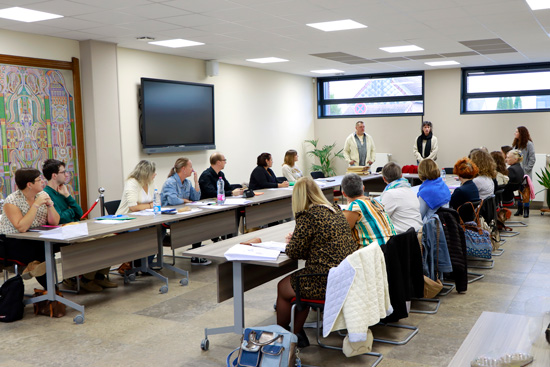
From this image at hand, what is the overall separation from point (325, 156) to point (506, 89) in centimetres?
410

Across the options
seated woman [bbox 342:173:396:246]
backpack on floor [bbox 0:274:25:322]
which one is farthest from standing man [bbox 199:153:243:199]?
seated woman [bbox 342:173:396:246]

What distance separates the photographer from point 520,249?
6.75 m

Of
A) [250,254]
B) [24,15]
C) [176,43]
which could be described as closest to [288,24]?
[176,43]

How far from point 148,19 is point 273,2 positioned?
60.8 inches

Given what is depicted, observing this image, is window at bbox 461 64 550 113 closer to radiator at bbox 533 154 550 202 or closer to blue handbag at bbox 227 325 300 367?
radiator at bbox 533 154 550 202

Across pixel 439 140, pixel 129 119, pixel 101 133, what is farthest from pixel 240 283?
pixel 439 140

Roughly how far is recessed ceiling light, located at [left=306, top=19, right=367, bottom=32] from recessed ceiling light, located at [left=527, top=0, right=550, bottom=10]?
186 centimetres

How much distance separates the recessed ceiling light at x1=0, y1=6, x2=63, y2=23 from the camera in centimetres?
547

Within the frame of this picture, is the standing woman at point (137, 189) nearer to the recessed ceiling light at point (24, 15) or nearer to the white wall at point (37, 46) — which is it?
the recessed ceiling light at point (24, 15)

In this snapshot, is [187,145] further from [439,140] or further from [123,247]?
[439,140]

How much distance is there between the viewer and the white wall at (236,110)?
26.5 feet

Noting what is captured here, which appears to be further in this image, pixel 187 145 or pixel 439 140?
pixel 439 140

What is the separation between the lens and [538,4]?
5.64 metres

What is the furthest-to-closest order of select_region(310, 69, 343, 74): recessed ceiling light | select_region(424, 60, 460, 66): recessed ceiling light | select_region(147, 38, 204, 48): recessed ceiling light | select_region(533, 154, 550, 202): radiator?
1. select_region(310, 69, 343, 74): recessed ceiling light
2. select_region(533, 154, 550, 202): radiator
3. select_region(424, 60, 460, 66): recessed ceiling light
4. select_region(147, 38, 204, 48): recessed ceiling light
